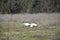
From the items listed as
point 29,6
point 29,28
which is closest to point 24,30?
point 29,28

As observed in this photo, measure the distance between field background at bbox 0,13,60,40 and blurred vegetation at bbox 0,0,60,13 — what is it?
115 millimetres

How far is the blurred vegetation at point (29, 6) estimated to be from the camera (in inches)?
116

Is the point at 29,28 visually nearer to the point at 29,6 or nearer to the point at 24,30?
the point at 24,30

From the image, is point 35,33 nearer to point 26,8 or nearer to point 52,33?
point 52,33

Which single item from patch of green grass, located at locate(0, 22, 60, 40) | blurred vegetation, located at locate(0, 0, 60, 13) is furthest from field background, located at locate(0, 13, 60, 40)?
blurred vegetation, located at locate(0, 0, 60, 13)

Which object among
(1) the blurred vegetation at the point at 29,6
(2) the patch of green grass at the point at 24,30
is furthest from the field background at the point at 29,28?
(1) the blurred vegetation at the point at 29,6

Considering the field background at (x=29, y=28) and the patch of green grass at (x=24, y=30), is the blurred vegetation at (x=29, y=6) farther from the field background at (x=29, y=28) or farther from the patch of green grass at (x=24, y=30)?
the patch of green grass at (x=24, y=30)

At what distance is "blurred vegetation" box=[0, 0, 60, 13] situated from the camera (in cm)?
294

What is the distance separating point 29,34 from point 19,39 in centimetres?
20

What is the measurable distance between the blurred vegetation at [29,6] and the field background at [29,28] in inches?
4.5

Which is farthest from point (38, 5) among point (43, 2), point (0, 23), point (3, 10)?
point (0, 23)

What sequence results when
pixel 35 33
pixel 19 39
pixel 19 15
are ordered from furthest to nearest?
pixel 19 15
pixel 35 33
pixel 19 39

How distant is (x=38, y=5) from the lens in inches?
119

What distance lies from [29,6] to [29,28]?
2.11ft
